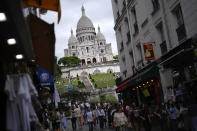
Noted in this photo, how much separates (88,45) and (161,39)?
126m

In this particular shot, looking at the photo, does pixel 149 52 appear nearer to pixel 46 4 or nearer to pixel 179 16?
pixel 179 16

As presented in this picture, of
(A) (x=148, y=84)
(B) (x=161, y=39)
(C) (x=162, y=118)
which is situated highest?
(B) (x=161, y=39)

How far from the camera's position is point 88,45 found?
141625mm

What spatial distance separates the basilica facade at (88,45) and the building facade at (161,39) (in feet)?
372

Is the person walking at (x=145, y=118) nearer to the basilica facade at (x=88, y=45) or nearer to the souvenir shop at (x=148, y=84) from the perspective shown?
the souvenir shop at (x=148, y=84)

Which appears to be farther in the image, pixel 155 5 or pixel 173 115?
pixel 155 5

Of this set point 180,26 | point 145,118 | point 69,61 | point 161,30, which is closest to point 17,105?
point 145,118

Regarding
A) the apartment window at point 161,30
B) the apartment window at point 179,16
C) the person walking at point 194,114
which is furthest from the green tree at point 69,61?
the person walking at point 194,114

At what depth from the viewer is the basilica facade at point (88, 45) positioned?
138 meters

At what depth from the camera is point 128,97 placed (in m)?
24.6

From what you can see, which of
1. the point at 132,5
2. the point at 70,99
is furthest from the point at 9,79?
the point at 70,99

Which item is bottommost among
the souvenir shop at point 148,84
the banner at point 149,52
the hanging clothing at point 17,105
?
the hanging clothing at point 17,105

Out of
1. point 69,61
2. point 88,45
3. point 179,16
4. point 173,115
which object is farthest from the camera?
point 88,45

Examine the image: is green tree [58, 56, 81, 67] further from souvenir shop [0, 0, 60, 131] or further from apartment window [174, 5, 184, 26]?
souvenir shop [0, 0, 60, 131]
